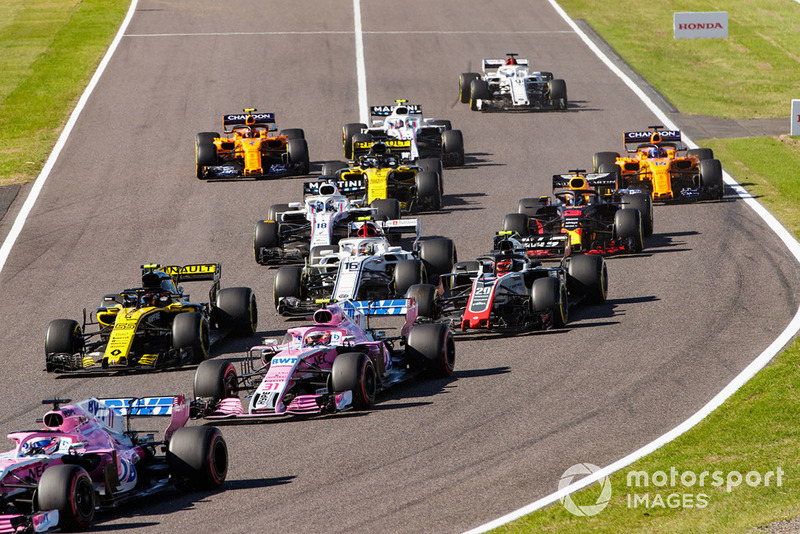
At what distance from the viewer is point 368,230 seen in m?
31.1

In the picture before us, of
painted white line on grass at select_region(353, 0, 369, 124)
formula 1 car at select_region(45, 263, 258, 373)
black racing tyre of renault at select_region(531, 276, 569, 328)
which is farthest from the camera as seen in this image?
painted white line on grass at select_region(353, 0, 369, 124)

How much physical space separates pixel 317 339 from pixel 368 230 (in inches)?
339

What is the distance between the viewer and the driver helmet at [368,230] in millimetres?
31062

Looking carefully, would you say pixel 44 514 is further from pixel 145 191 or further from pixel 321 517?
pixel 145 191

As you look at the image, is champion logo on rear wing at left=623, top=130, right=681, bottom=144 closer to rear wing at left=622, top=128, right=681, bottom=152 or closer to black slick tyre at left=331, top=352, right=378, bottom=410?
rear wing at left=622, top=128, right=681, bottom=152

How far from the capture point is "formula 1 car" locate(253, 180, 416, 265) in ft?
111

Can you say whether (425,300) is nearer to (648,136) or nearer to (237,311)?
(237,311)

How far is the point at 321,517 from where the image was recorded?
16.9 m

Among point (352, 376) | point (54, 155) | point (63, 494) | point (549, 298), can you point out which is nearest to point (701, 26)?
point (54, 155)

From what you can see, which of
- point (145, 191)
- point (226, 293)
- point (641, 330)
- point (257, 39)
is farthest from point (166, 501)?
point (257, 39)

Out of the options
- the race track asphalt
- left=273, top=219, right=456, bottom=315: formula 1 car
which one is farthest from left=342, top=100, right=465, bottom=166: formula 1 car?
left=273, top=219, right=456, bottom=315: formula 1 car

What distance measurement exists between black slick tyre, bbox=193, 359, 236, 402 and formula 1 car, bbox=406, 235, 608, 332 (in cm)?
557

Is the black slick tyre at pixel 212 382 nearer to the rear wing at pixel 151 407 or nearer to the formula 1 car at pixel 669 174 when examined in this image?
the rear wing at pixel 151 407

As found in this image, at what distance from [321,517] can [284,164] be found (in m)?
28.5
